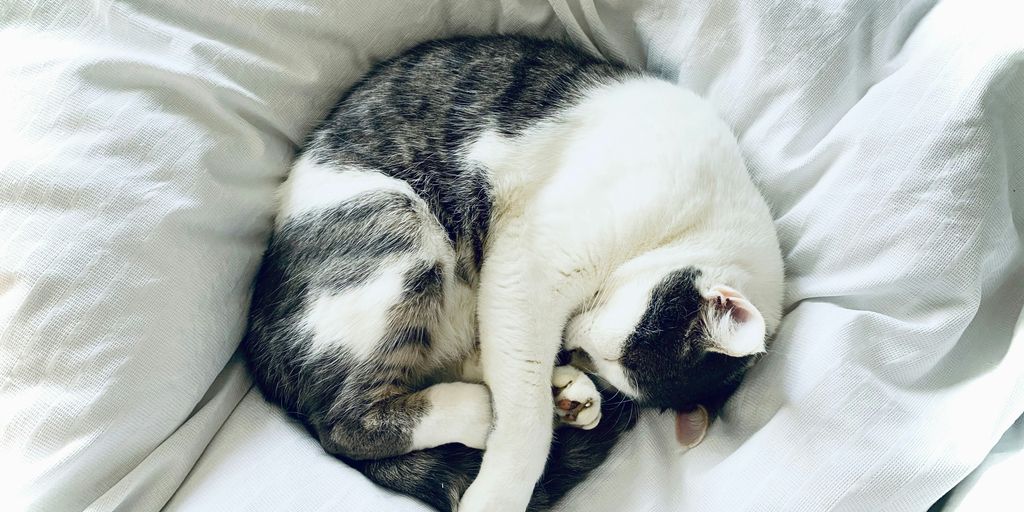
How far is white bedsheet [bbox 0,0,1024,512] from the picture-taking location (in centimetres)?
106

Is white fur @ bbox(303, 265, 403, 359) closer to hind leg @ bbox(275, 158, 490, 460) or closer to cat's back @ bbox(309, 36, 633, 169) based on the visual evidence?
hind leg @ bbox(275, 158, 490, 460)

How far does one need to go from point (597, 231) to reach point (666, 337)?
23cm

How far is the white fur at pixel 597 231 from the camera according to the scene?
4.00 feet

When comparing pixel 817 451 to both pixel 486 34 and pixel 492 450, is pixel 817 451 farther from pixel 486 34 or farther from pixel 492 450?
pixel 486 34

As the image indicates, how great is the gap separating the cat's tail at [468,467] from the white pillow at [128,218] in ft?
1.19

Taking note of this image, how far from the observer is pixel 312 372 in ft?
3.98

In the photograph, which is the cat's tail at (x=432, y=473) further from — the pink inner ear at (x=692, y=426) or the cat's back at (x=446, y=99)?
the cat's back at (x=446, y=99)

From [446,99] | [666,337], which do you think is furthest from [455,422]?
[446,99]

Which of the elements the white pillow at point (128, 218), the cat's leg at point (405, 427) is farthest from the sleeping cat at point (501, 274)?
the white pillow at point (128, 218)

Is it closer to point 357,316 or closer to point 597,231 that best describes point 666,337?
point 597,231

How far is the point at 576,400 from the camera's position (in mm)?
1260

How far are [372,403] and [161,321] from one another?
1.26 feet

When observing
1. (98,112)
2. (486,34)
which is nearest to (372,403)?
(98,112)

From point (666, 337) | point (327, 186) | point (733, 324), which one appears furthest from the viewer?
point (327, 186)
